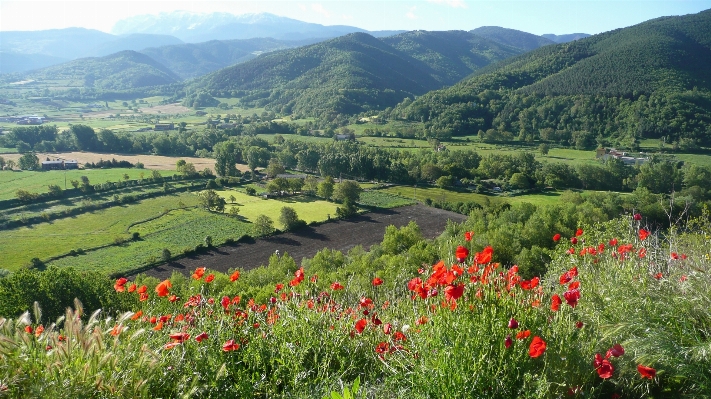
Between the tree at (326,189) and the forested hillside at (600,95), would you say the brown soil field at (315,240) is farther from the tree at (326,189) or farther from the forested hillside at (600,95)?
the forested hillside at (600,95)

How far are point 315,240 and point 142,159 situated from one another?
2137 inches

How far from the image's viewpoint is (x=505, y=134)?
103188 millimetres

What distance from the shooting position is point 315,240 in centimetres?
4456

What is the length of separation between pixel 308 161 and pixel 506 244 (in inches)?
2168

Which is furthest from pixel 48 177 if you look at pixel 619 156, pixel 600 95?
pixel 600 95

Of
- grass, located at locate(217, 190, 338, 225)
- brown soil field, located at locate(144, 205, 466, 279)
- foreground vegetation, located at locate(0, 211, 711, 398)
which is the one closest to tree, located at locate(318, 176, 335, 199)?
grass, located at locate(217, 190, 338, 225)

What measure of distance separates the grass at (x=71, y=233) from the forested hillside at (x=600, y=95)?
73.2 meters

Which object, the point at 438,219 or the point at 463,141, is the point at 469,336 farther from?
the point at 463,141

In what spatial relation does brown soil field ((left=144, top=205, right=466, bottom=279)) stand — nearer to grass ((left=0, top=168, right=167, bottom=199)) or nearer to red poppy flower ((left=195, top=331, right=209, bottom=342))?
red poppy flower ((left=195, top=331, right=209, bottom=342))

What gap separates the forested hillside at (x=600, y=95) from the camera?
302 feet

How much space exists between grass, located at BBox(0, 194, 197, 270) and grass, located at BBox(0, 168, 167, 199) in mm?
12712

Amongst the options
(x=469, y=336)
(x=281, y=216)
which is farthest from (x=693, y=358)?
(x=281, y=216)

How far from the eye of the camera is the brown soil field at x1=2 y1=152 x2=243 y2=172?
7794 cm

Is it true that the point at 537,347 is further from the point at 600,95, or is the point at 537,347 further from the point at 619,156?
the point at 600,95
